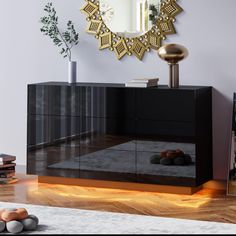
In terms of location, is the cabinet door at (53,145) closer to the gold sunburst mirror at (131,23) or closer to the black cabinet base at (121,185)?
the black cabinet base at (121,185)

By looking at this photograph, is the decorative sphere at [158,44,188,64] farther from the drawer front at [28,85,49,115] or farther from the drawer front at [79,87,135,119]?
the drawer front at [28,85,49,115]

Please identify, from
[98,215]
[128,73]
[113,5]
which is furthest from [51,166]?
[98,215]

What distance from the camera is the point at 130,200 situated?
582cm

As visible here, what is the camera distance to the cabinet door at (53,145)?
249 inches

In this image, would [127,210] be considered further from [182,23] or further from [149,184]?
[182,23]

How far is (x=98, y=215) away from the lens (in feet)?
14.6

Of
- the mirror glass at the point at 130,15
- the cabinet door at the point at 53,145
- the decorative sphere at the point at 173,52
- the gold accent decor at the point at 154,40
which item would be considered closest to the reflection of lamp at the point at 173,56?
the decorative sphere at the point at 173,52

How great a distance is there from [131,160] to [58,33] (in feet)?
4.78

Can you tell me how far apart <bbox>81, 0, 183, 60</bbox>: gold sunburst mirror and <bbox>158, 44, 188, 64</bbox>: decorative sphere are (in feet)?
1.10

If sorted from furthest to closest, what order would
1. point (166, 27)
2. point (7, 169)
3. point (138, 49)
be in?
point (7, 169) → point (138, 49) → point (166, 27)

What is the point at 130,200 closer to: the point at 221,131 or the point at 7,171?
the point at 221,131

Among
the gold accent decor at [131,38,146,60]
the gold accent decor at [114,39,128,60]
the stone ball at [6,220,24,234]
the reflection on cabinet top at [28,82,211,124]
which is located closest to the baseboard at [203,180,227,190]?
the reflection on cabinet top at [28,82,211,124]

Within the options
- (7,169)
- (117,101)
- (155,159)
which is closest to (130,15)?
(117,101)

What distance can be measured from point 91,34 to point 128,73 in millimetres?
516
